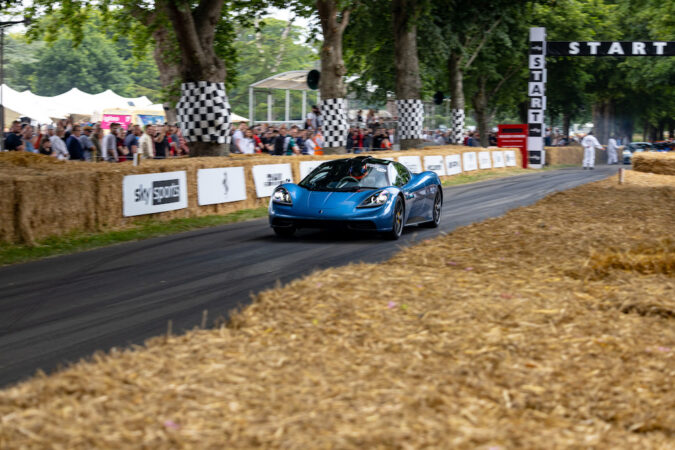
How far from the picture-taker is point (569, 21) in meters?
53.3

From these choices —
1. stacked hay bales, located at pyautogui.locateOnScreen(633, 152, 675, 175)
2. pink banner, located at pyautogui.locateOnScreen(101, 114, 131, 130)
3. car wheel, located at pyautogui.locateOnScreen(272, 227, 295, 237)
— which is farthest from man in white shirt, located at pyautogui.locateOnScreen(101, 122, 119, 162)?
pink banner, located at pyautogui.locateOnScreen(101, 114, 131, 130)

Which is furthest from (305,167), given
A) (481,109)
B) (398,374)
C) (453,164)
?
(481,109)

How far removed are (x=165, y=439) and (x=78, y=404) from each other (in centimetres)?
58

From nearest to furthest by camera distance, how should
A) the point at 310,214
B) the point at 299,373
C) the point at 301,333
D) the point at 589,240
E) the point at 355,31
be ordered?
the point at 299,373 → the point at 301,333 → the point at 589,240 → the point at 310,214 → the point at 355,31

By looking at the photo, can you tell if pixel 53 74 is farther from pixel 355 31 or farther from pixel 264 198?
pixel 264 198

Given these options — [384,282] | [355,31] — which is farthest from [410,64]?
[384,282]

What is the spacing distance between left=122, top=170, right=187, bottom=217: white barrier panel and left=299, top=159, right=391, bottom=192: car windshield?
3407mm

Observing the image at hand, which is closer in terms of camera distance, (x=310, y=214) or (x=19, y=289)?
(x=19, y=289)

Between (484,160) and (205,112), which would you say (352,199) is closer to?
(205,112)

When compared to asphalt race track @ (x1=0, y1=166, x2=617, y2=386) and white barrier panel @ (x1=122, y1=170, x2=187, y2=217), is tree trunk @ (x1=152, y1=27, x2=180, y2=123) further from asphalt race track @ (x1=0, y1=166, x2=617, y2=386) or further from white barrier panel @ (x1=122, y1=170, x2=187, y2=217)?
asphalt race track @ (x1=0, y1=166, x2=617, y2=386)

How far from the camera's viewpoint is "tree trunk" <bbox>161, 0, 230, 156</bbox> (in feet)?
69.5

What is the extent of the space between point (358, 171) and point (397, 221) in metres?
1.15

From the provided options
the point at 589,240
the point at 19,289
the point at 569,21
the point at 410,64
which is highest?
the point at 569,21

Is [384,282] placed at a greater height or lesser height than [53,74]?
lesser
